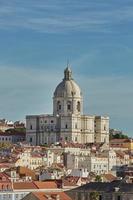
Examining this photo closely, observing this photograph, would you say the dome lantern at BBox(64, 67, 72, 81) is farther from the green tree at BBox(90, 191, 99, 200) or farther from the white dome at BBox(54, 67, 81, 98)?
the green tree at BBox(90, 191, 99, 200)

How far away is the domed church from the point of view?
4646 inches

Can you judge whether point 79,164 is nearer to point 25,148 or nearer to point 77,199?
point 25,148

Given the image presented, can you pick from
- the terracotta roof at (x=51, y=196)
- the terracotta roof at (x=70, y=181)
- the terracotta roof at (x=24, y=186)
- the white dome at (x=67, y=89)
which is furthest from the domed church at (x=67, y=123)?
the terracotta roof at (x=51, y=196)

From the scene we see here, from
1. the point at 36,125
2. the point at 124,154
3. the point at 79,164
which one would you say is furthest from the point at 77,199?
the point at 36,125

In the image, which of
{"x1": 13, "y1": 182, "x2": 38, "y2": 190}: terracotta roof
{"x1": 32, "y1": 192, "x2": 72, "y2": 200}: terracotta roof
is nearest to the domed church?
{"x1": 13, "y1": 182, "x2": 38, "y2": 190}: terracotta roof

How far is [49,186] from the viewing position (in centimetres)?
5566

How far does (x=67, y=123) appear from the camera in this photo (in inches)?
4631

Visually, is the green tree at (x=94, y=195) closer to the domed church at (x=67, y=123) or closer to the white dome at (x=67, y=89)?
the domed church at (x=67, y=123)

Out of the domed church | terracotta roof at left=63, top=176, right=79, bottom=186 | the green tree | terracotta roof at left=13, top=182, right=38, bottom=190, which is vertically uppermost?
the domed church

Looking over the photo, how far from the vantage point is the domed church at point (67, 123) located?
118m

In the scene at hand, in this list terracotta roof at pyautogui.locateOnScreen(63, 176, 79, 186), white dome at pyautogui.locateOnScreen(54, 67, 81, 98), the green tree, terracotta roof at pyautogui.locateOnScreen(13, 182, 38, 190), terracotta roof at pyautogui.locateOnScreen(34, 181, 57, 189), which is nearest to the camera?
the green tree

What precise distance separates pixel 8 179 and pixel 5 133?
6447 cm

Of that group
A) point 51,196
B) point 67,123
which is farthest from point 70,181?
point 67,123

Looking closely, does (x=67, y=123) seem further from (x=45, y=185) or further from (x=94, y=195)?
(x=94, y=195)
